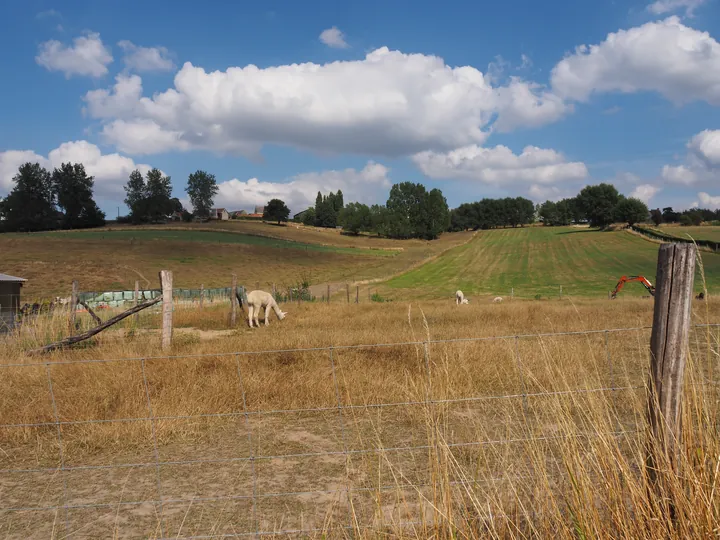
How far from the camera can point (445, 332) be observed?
44.6 feet

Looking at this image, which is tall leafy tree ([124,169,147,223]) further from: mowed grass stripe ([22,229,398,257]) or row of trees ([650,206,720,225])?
row of trees ([650,206,720,225])

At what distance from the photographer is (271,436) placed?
6.70 m

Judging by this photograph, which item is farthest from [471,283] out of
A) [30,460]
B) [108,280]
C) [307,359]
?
[30,460]

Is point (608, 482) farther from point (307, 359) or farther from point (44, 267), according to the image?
point (44, 267)

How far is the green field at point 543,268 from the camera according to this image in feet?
138

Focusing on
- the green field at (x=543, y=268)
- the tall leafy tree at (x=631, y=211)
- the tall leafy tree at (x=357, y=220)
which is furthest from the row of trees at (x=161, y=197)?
the tall leafy tree at (x=631, y=211)

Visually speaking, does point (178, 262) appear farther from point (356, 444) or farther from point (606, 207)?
point (606, 207)

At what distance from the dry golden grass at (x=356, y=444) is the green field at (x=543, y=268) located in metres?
31.0

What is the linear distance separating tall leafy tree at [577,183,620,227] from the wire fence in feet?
353

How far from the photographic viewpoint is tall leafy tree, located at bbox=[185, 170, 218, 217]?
13462cm

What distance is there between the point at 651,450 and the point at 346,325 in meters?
13.2

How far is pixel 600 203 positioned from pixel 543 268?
60.4 metres

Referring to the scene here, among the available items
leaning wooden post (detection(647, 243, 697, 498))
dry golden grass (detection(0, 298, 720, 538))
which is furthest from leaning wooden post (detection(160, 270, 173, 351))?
leaning wooden post (detection(647, 243, 697, 498))

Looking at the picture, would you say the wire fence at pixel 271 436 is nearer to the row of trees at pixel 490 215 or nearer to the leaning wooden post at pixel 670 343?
the leaning wooden post at pixel 670 343
